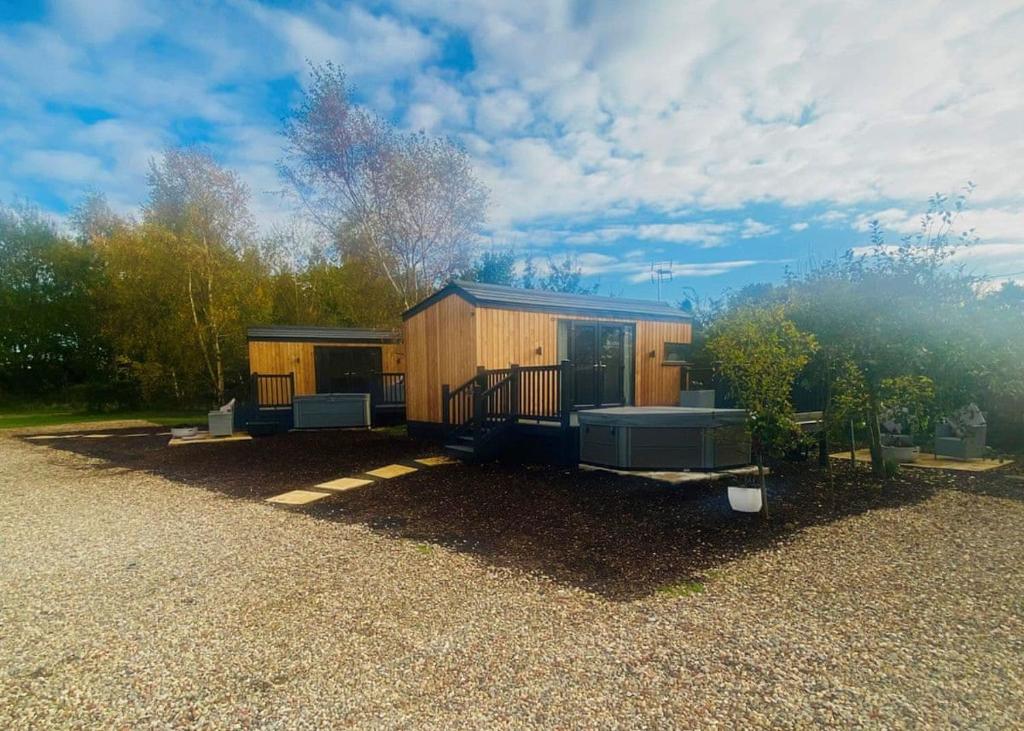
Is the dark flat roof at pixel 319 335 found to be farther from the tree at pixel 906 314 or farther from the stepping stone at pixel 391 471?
the tree at pixel 906 314

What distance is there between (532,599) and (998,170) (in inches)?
339

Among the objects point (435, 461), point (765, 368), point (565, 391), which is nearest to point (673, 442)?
point (565, 391)

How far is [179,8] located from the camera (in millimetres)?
7891

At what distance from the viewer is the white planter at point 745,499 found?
16.0 ft

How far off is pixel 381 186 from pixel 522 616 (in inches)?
604

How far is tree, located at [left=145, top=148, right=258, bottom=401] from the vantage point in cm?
1822

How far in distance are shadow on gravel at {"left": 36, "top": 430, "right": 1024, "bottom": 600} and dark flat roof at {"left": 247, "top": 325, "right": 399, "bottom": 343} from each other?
5.40 meters

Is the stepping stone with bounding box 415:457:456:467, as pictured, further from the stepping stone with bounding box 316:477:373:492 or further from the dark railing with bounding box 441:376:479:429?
the stepping stone with bounding box 316:477:373:492

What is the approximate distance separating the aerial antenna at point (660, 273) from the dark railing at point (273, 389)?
58.7 ft

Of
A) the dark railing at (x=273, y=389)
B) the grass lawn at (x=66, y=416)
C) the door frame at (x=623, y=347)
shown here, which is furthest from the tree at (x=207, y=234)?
the door frame at (x=623, y=347)

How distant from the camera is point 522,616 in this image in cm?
304

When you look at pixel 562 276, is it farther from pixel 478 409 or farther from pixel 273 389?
pixel 478 409

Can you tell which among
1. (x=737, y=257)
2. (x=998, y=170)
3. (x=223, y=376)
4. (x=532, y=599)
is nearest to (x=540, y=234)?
(x=737, y=257)

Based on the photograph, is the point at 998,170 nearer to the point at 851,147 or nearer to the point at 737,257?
the point at 851,147
